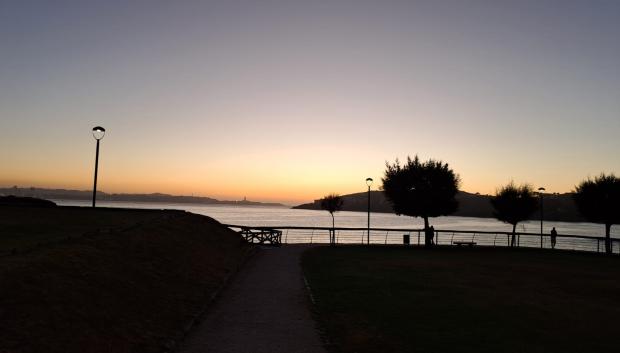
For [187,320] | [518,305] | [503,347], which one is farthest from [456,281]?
[187,320]

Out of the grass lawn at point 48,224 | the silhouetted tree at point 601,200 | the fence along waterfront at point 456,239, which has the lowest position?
the fence along waterfront at point 456,239

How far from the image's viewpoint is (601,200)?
43750 mm

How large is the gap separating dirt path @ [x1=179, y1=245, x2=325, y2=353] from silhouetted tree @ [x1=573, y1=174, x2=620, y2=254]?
3655cm

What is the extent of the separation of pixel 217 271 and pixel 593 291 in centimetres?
1444

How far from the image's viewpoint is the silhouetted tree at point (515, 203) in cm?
4947

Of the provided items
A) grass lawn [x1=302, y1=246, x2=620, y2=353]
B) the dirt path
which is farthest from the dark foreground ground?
grass lawn [x1=302, y1=246, x2=620, y2=353]

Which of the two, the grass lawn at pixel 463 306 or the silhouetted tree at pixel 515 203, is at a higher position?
the silhouetted tree at pixel 515 203

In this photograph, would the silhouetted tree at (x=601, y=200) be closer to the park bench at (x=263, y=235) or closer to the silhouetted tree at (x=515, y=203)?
the silhouetted tree at (x=515, y=203)

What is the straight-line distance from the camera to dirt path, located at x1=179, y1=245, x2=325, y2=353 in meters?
9.78

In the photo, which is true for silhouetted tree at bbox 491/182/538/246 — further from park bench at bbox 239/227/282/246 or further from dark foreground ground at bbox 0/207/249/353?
dark foreground ground at bbox 0/207/249/353

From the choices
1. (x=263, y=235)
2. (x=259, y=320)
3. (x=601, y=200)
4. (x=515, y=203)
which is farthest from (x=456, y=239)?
(x=259, y=320)

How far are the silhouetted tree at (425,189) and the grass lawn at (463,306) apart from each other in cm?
1688

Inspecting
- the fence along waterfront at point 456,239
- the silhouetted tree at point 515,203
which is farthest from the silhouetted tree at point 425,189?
the silhouetted tree at point 515,203

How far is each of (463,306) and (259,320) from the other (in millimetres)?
6338
